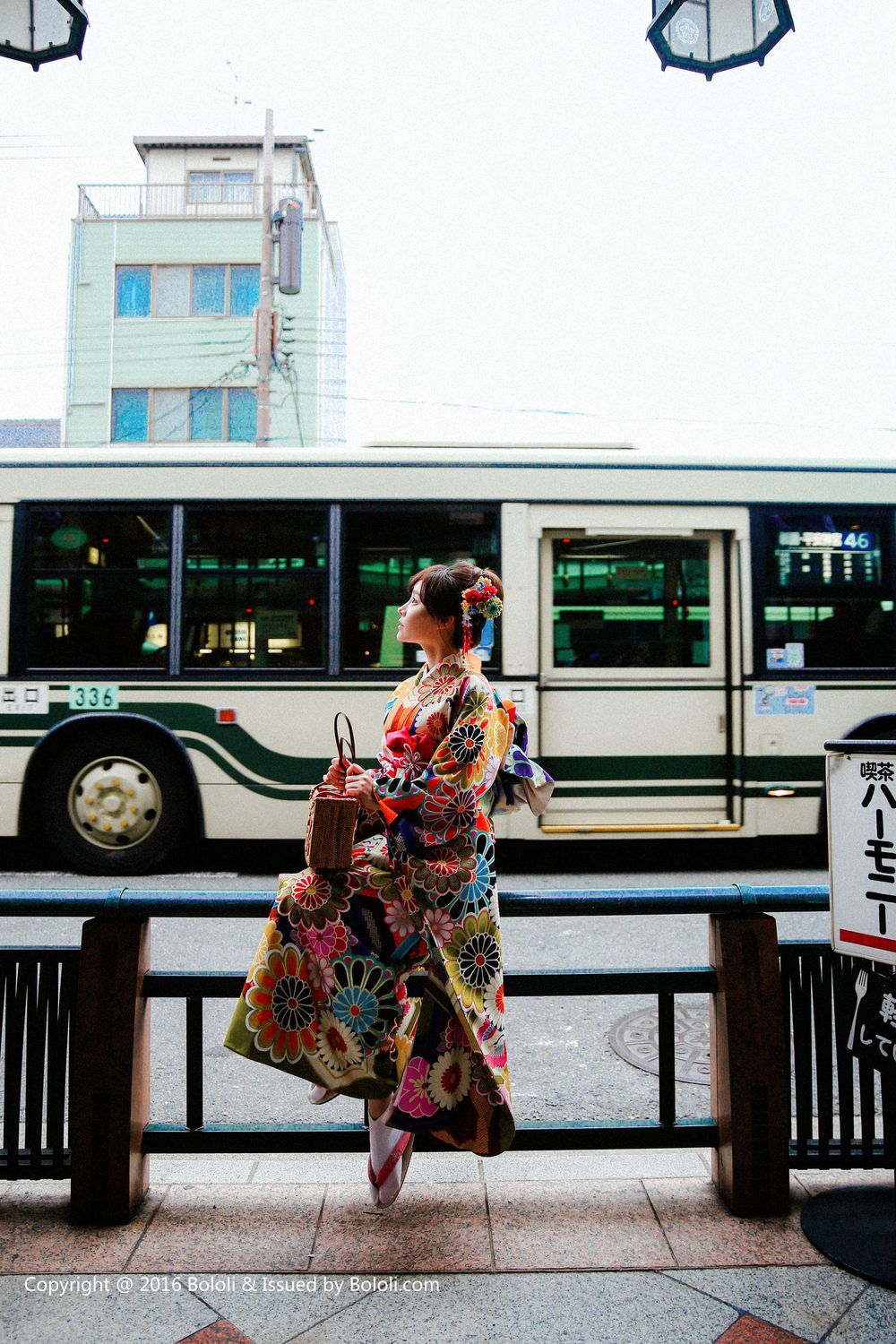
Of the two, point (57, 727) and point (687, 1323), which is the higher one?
point (57, 727)

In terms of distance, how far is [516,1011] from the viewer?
4.65 metres

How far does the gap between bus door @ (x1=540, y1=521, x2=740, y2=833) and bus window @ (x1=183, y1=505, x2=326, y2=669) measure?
1.74 metres

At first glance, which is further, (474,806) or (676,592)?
(676,592)

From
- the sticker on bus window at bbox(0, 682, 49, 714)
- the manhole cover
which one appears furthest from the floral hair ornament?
the sticker on bus window at bbox(0, 682, 49, 714)

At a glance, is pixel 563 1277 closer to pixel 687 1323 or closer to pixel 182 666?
pixel 687 1323

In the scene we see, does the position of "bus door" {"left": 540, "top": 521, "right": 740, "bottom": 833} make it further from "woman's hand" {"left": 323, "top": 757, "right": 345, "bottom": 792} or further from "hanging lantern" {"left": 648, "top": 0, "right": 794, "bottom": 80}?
"woman's hand" {"left": 323, "top": 757, "right": 345, "bottom": 792}

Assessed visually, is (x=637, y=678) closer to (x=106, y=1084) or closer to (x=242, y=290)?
(x=106, y=1084)

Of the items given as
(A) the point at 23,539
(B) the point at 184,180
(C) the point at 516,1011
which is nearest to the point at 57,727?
(A) the point at 23,539

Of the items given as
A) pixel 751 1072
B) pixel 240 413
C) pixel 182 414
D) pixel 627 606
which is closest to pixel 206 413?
pixel 182 414

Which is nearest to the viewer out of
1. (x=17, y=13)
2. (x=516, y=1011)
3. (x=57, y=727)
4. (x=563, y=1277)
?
(x=563, y=1277)

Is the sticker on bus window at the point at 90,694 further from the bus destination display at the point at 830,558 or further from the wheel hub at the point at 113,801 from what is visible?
the bus destination display at the point at 830,558

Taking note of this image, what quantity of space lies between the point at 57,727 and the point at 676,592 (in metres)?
4.71

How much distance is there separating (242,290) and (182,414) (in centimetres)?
391

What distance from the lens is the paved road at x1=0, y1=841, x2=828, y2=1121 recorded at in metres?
3.71
